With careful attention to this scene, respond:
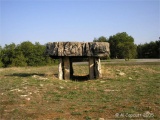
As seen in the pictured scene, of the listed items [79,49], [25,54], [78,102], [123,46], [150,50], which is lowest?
[78,102]

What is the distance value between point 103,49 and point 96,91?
4.17 m

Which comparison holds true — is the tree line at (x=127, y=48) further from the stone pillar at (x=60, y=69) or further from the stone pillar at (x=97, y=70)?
the stone pillar at (x=60, y=69)

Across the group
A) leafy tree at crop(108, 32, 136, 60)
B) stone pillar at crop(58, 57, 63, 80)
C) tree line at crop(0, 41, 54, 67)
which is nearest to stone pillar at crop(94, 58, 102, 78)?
stone pillar at crop(58, 57, 63, 80)

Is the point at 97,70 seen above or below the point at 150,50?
below

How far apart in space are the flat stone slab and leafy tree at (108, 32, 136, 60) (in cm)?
2840

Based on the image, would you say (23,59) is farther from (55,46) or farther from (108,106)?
(108,106)

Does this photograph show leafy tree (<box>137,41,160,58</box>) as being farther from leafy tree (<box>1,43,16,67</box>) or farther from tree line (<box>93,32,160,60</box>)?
leafy tree (<box>1,43,16,67</box>)

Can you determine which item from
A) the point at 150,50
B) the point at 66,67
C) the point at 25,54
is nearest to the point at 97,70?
the point at 66,67

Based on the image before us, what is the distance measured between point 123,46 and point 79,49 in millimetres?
29349

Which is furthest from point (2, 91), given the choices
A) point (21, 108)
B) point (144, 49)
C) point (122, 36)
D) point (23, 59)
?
point (144, 49)

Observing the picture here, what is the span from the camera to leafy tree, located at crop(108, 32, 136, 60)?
42250 millimetres

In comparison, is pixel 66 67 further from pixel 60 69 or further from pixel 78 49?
pixel 78 49

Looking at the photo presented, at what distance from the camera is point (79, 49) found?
14.5 metres

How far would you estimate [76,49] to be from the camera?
14453mm
